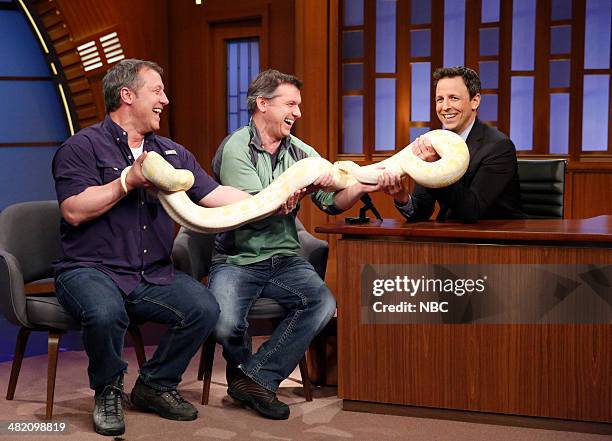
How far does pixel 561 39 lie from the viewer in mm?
6309

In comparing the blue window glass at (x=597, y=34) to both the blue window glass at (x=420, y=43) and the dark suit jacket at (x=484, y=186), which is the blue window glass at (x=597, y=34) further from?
the dark suit jacket at (x=484, y=186)

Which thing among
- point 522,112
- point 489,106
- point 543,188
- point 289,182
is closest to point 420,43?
point 489,106

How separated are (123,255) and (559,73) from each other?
14.1ft

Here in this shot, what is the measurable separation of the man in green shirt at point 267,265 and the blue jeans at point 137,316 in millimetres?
137

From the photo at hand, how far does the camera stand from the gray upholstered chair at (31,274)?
3225 millimetres

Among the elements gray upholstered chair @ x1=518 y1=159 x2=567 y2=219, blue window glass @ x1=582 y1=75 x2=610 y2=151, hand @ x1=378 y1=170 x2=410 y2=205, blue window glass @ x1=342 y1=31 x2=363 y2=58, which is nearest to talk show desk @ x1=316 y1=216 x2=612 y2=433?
hand @ x1=378 y1=170 x2=410 y2=205

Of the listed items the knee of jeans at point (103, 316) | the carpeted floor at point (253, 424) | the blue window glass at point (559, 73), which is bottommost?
the carpeted floor at point (253, 424)

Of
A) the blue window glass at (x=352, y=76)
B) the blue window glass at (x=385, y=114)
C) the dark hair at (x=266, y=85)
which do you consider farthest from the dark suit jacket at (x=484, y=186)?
the blue window glass at (x=352, y=76)

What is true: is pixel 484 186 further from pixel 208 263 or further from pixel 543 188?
pixel 208 263

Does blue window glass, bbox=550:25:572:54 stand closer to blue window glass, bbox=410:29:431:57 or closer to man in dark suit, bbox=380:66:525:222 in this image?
blue window glass, bbox=410:29:431:57

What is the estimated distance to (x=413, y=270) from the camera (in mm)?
3229

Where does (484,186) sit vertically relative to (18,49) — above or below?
below

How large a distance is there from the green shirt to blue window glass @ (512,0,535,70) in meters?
3.34

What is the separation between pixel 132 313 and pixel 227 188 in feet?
2.19
